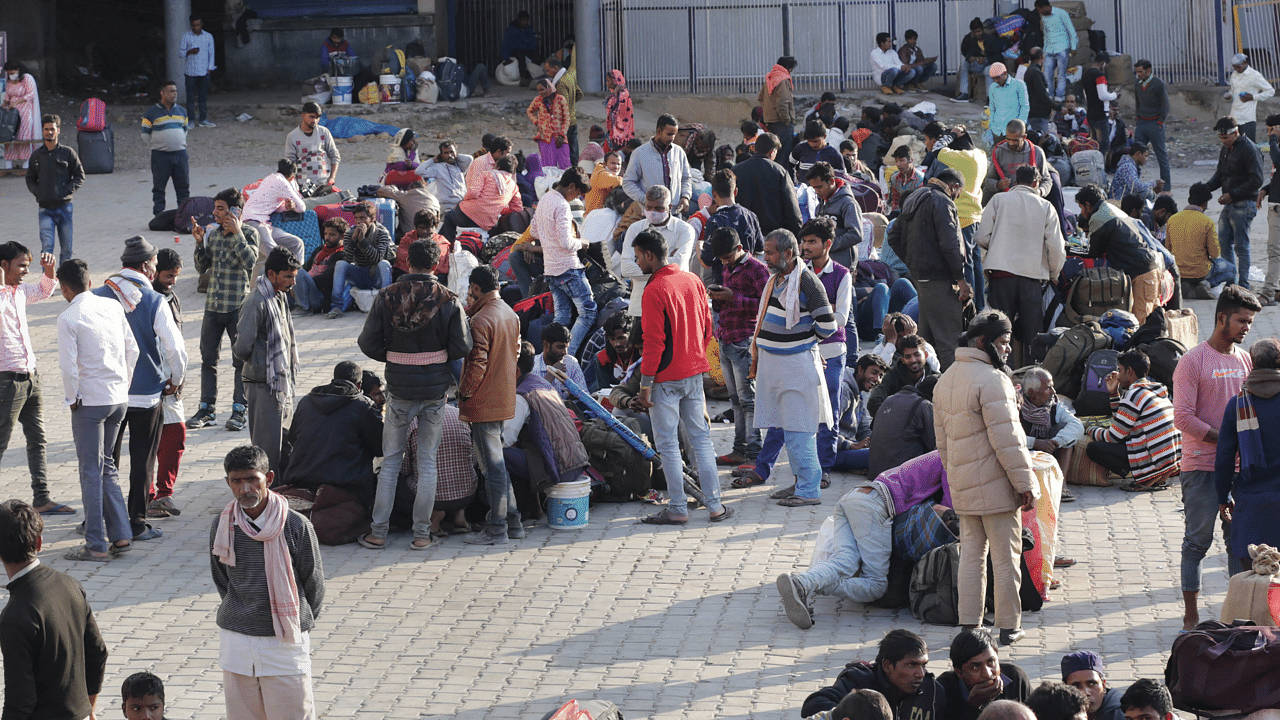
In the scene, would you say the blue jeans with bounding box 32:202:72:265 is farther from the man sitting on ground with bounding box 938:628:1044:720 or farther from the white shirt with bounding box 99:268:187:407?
the man sitting on ground with bounding box 938:628:1044:720

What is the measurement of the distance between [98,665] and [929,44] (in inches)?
830

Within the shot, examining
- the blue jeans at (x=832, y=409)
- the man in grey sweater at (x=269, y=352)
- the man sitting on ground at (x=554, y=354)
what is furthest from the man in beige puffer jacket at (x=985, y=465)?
the man in grey sweater at (x=269, y=352)

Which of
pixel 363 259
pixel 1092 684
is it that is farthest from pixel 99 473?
pixel 363 259

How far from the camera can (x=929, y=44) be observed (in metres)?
23.9

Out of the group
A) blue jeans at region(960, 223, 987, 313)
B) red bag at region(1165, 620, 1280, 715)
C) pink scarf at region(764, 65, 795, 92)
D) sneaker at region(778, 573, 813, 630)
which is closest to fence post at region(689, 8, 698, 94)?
pink scarf at region(764, 65, 795, 92)

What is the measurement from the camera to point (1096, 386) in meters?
9.59

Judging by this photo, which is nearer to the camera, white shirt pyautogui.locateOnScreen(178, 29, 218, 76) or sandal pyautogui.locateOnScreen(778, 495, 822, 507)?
sandal pyautogui.locateOnScreen(778, 495, 822, 507)

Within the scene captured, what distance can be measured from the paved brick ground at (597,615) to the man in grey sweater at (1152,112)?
10.9 metres

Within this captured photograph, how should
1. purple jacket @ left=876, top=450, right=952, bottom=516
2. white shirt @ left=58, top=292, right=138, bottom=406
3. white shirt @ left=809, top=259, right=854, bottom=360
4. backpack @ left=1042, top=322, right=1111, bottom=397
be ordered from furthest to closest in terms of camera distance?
backpack @ left=1042, top=322, right=1111, bottom=397 → white shirt @ left=809, top=259, right=854, bottom=360 → white shirt @ left=58, top=292, right=138, bottom=406 → purple jacket @ left=876, top=450, right=952, bottom=516

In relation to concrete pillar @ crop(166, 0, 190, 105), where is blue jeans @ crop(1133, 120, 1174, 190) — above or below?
below

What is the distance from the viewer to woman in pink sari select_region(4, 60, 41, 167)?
20.5 meters

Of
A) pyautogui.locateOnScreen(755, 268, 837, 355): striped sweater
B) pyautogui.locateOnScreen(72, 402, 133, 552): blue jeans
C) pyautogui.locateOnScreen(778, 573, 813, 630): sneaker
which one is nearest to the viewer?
pyautogui.locateOnScreen(778, 573, 813, 630): sneaker

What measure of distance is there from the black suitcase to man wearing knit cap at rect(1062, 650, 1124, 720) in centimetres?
1880

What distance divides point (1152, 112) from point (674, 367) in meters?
12.8
